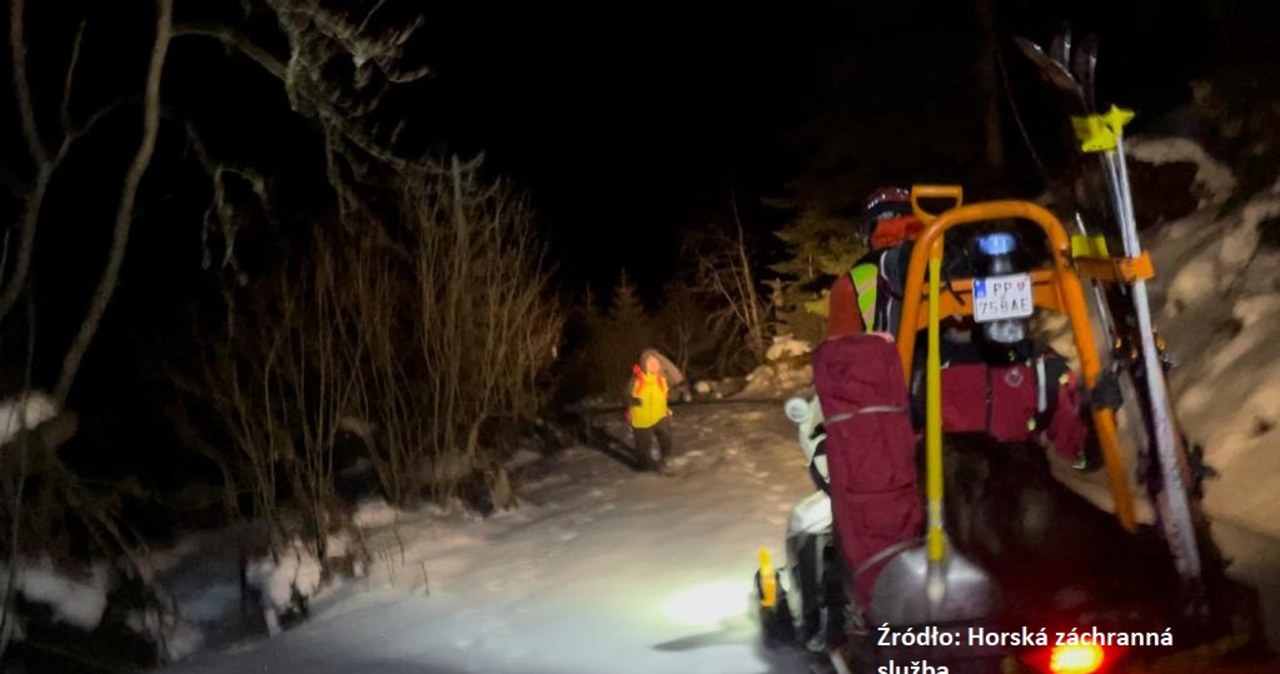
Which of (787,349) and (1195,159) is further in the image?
(787,349)

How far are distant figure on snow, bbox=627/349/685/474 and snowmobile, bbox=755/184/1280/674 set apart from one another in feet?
24.7

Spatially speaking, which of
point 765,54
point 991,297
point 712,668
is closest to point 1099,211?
point 991,297

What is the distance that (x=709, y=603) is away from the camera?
24.9 ft

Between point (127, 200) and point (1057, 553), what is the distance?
8.30 metres

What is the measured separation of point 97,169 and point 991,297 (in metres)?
14.6

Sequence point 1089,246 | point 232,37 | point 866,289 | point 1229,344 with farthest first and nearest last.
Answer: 1. point 232,37
2. point 1229,344
3. point 866,289
4. point 1089,246

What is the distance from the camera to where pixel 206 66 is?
57.9 ft

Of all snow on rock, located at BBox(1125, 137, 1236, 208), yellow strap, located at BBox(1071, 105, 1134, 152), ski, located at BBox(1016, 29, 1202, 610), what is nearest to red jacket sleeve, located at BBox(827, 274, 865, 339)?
ski, located at BBox(1016, 29, 1202, 610)

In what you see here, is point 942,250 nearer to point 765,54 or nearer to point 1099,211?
point 1099,211

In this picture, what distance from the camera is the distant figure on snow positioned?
12.7 m

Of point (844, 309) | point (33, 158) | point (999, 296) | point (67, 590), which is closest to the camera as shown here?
point (999, 296)

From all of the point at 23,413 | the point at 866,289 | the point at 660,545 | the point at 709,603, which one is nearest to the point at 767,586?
the point at 709,603

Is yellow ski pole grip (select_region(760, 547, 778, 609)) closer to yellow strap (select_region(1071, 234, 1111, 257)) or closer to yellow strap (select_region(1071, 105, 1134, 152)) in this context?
yellow strap (select_region(1071, 234, 1111, 257))

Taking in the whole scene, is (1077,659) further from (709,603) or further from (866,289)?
(709,603)
